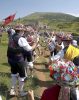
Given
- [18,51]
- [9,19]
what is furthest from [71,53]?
[9,19]

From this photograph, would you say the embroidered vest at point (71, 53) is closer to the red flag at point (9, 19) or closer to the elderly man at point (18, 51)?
the elderly man at point (18, 51)

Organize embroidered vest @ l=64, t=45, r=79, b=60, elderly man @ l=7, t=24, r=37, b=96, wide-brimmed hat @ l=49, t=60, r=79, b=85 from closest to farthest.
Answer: wide-brimmed hat @ l=49, t=60, r=79, b=85, embroidered vest @ l=64, t=45, r=79, b=60, elderly man @ l=7, t=24, r=37, b=96

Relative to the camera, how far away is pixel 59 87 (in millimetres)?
5441

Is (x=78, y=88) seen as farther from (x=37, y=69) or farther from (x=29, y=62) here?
(x=37, y=69)

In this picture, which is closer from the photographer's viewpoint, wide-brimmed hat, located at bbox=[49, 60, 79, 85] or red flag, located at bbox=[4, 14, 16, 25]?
wide-brimmed hat, located at bbox=[49, 60, 79, 85]

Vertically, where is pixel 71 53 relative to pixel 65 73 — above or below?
below

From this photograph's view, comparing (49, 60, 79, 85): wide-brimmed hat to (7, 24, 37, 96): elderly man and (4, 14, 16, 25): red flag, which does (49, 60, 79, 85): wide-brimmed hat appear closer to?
(7, 24, 37, 96): elderly man

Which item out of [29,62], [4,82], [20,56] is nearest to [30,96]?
[20,56]

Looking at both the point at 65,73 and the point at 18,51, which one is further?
the point at 18,51

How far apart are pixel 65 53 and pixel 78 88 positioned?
10.6ft

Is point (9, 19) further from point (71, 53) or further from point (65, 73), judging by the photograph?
point (65, 73)

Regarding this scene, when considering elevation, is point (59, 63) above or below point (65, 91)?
above

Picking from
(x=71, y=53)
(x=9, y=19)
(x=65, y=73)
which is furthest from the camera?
(x=9, y=19)

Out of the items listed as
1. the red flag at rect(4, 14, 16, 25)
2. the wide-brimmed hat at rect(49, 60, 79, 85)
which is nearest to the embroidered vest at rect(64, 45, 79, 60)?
the wide-brimmed hat at rect(49, 60, 79, 85)
